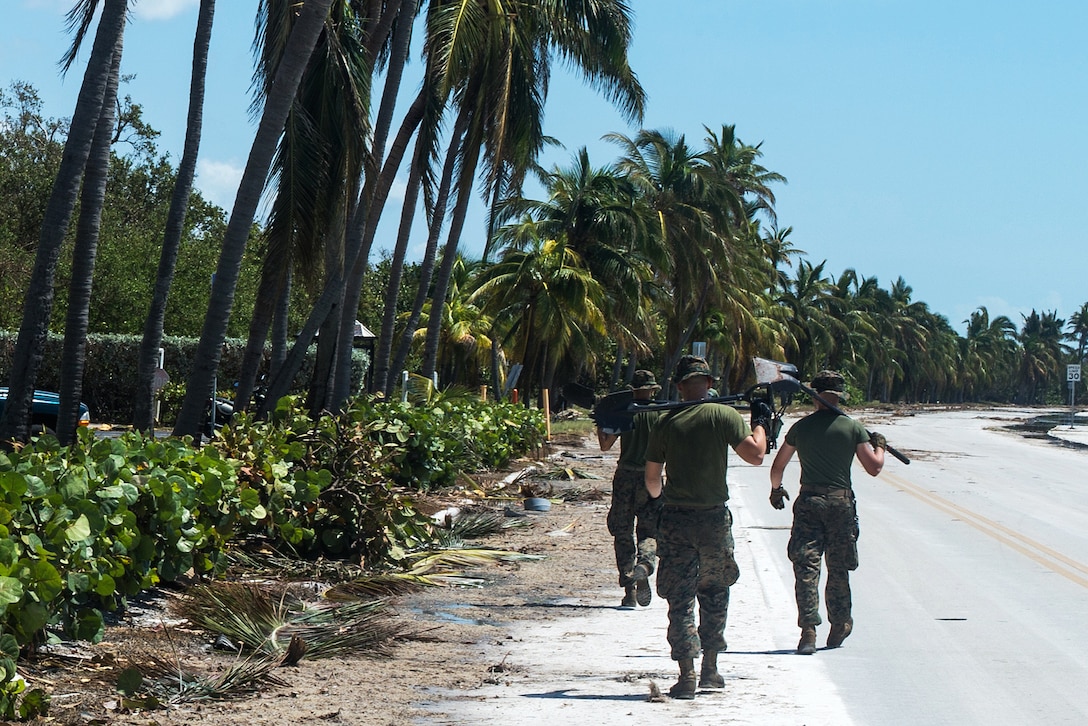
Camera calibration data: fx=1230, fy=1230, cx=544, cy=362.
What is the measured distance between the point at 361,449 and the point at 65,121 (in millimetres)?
35936

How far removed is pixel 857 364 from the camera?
11200 cm

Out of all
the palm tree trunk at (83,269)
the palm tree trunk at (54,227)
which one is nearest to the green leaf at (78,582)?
the palm tree trunk at (54,227)

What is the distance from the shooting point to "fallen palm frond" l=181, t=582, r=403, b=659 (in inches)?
297

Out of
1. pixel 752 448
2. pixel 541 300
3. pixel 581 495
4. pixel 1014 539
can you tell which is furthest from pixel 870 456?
pixel 541 300

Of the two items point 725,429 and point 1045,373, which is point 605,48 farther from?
point 1045,373

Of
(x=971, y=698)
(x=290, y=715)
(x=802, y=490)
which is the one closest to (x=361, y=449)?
(x=802, y=490)

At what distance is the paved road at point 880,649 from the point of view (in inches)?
253

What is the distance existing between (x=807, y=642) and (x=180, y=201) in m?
10.3

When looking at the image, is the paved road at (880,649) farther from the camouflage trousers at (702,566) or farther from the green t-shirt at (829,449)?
the green t-shirt at (829,449)

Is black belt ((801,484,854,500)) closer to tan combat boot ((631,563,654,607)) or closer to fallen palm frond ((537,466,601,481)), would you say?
tan combat boot ((631,563,654,607))

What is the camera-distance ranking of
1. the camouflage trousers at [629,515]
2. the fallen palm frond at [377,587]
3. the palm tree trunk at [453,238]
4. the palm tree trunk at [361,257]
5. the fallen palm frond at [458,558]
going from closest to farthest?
the fallen palm frond at [377,587] < the camouflage trousers at [629,515] < the fallen palm frond at [458,558] < the palm tree trunk at [361,257] < the palm tree trunk at [453,238]

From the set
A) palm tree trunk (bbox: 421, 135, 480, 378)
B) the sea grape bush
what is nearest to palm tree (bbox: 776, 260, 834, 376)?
palm tree trunk (bbox: 421, 135, 480, 378)

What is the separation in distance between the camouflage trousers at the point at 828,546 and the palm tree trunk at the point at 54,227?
7628mm

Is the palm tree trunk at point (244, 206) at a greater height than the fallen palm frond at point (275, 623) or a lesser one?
greater
